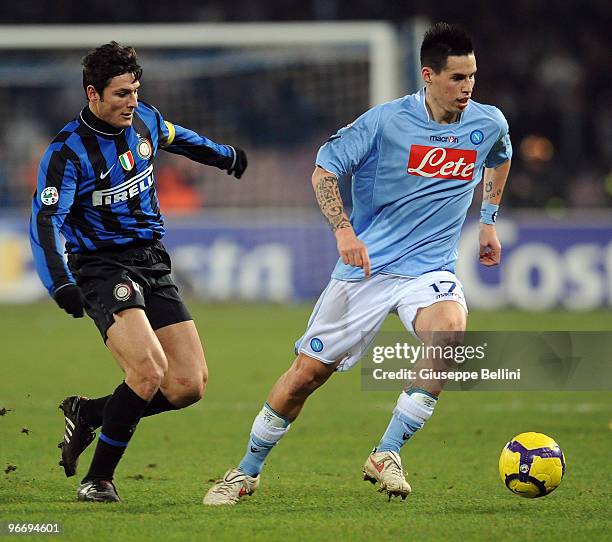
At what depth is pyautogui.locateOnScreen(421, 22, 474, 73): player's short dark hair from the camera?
5930 millimetres

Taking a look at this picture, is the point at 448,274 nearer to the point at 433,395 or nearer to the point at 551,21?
the point at 433,395

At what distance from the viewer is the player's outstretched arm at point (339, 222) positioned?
567 centimetres

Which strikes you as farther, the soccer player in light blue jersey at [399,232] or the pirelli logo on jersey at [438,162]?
the pirelli logo on jersey at [438,162]

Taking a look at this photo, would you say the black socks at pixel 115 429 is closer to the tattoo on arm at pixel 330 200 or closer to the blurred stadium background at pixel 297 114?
the tattoo on arm at pixel 330 200

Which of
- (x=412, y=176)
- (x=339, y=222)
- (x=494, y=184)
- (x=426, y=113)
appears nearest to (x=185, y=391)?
(x=339, y=222)

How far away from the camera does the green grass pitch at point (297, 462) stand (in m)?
5.34

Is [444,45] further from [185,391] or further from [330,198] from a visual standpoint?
[185,391]

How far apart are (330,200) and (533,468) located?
62.0 inches

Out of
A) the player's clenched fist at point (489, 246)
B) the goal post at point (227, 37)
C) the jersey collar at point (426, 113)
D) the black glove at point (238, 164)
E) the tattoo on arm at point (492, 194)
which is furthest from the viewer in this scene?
the goal post at point (227, 37)

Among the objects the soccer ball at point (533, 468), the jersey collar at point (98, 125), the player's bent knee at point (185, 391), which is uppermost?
the jersey collar at point (98, 125)

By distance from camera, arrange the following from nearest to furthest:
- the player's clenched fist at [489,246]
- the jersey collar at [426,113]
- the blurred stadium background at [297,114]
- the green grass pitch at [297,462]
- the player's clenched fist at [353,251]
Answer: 1. the green grass pitch at [297,462]
2. the player's clenched fist at [353,251]
3. the jersey collar at [426,113]
4. the player's clenched fist at [489,246]
5. the blurred stadium background at [297,114]

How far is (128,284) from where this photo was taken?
5969mm

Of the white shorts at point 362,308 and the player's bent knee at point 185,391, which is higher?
the white shorts at point 362,308

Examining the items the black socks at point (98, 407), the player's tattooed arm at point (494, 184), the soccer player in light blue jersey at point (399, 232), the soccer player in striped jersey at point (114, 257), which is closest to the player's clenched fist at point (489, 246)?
the player's tattooed arm at point (494, 184)
